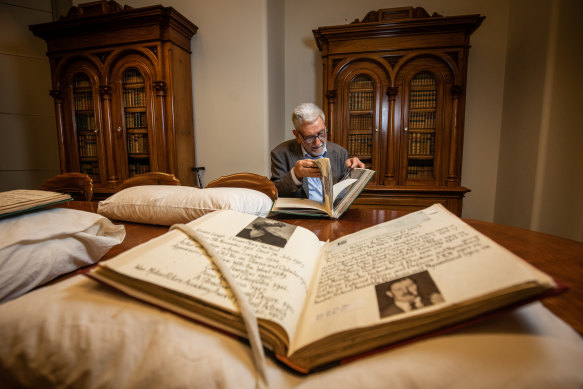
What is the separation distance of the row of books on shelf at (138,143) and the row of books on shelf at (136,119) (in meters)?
0.09

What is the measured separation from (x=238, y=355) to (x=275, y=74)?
9.51 ft

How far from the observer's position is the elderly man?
1501 millimetres

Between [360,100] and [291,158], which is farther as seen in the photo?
[360,100]

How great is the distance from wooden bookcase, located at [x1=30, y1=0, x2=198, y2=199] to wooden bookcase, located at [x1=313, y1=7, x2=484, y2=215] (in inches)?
52.7

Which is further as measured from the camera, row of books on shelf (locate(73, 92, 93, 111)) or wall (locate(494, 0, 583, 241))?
row of books on shelf (locate(73, 92, 93, 111))

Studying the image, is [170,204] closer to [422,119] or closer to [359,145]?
[359,145]

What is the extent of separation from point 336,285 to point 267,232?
0.17 metres

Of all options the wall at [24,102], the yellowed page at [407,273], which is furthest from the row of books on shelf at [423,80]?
the wall at [24,102]

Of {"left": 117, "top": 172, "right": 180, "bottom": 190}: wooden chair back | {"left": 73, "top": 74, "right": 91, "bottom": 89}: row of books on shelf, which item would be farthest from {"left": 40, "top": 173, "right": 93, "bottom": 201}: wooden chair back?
{"left": 73, "top": 74, "right": 91, "bottom": 89}: row of books on shelf

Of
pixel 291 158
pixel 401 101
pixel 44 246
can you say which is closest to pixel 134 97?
pixel 291 158

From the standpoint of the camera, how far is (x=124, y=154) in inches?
104

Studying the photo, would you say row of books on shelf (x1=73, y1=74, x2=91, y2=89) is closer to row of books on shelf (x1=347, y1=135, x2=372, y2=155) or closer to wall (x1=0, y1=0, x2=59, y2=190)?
wall (x1=0, y1=0, x2=59, y2=190)

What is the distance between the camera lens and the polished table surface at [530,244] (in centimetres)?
36

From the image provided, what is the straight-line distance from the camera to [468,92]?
9.04 feet
